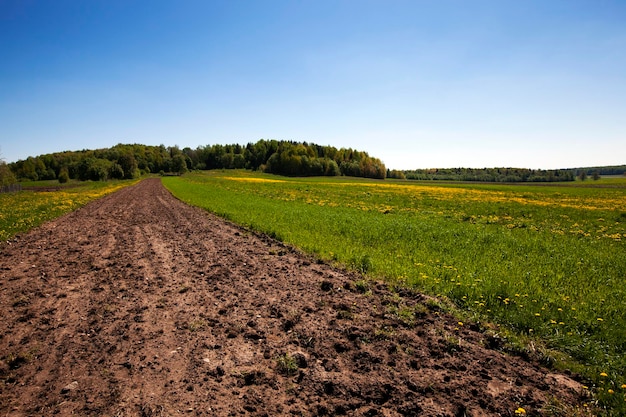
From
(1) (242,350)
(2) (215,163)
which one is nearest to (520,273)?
(1) (242,350)

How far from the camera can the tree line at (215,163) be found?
10302 centimetres

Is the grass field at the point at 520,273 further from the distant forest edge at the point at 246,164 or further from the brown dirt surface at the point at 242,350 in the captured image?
the distant forest edge at the point at 246,164

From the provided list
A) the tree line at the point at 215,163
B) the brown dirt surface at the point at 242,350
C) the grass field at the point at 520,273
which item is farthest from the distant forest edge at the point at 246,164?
the brown dirt surface at the point at 242,350

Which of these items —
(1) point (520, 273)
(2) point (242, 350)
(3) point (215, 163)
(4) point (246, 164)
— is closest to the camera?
(2) point (242, 350)

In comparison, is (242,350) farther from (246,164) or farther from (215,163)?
(215,163)

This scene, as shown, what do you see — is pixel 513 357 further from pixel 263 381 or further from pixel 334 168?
pixel 334 168

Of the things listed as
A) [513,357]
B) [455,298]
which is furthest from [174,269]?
[513,357]

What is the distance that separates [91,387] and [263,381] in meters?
2.29

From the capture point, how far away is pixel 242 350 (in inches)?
200

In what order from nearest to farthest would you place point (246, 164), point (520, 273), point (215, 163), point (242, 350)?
1. point (242, 350)
2. point (520, 273)
3. point (246, 164)
4. point (215, 163)

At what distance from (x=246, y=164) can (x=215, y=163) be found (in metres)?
19.8

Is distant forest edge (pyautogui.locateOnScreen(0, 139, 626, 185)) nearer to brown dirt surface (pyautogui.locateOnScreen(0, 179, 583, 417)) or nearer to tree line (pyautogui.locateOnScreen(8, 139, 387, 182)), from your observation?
tree line (pyautogui.locateOnScreen(8, 139, 387, 182))

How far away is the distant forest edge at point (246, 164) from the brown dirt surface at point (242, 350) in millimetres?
103855

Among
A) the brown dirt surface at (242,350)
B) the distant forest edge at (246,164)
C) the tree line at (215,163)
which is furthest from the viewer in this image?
the distant forest edge at (246,164)
